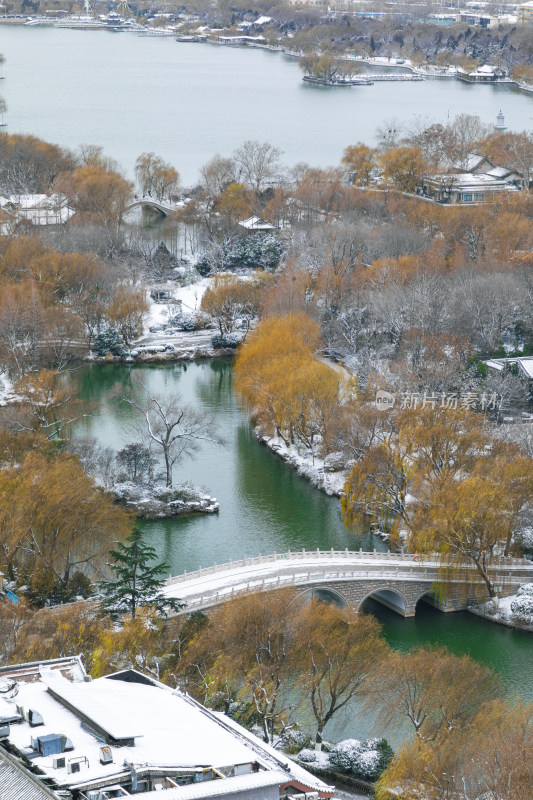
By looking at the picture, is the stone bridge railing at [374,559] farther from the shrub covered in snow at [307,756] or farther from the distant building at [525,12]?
the distant building at [525,12]

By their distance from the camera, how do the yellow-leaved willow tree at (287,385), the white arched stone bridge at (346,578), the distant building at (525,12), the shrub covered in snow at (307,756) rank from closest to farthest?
the shrub covered in snow at (307,756), the white arched stone bridge at (346,578), the yellow-leaved willow tree at (287,385), the distant building at (525,12)

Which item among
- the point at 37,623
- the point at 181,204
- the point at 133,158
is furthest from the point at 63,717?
the point at 133,158

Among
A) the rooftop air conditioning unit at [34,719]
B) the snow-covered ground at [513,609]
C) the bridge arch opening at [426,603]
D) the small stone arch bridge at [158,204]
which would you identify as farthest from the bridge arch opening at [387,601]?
the small stone arch bridge at [158,204]

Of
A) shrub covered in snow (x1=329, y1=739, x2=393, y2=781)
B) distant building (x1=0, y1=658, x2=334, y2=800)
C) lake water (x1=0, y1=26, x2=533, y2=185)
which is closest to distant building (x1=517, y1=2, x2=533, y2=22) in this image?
lake water (x1=0, y1=26, x2=533, y2=185)

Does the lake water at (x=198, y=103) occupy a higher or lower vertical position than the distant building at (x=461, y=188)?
lower

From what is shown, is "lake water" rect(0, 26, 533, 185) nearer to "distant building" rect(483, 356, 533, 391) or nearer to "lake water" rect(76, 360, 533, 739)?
"lake water" rect(76, 360, 533, 739)

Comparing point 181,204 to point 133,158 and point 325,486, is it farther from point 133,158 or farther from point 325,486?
point 325,486
